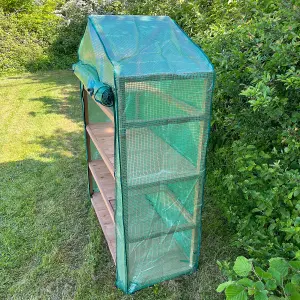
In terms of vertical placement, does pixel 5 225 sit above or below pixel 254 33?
below

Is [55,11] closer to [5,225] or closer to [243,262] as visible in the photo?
[5,225]

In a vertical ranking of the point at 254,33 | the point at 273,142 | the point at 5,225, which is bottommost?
the point at 5,225

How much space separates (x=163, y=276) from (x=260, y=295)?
141cm

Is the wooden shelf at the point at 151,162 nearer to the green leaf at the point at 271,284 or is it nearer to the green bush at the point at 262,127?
the green bush at the point at 262,127

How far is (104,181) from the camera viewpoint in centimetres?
290

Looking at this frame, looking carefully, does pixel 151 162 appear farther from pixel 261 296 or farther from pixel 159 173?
pixel 261 296

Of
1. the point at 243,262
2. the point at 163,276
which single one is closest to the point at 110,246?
the point at 163,276

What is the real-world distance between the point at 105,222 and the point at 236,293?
6.37 ft

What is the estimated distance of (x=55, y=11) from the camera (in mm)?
10914

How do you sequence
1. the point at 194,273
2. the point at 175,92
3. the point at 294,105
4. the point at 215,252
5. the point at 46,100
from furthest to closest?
the point at 46,100 < the point at 215,252 < the point at 194,273 < the point at 294,105 < the point at 175,92

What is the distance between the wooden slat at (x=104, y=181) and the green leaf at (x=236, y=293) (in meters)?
1.52

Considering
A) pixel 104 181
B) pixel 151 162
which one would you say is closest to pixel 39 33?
pixel 104 181

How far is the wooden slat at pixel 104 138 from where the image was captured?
251 centimetres

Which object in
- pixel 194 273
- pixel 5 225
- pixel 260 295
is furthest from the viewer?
pixel 5 225
